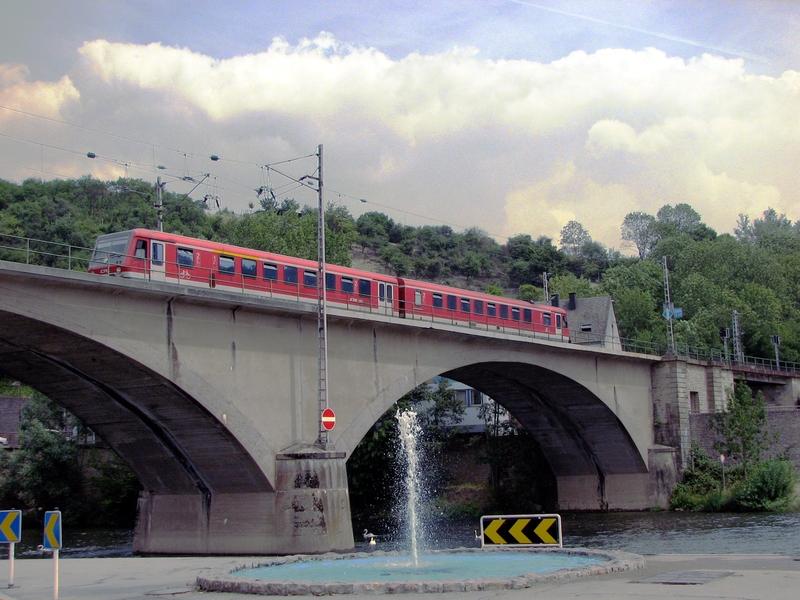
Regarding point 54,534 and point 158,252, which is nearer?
point 54,534

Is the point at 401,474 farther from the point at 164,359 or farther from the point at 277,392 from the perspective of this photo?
the point at 164,359

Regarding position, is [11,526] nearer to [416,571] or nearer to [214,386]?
[416,571]

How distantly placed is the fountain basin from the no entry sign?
8.12 meters

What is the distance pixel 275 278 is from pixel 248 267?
148 centimetres

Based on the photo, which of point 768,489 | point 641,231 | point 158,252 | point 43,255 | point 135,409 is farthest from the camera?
point 641,231

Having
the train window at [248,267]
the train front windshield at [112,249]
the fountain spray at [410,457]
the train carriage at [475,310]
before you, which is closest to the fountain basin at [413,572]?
the train front windshield at [112,249]

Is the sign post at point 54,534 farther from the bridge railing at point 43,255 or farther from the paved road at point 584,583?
the bridge railing at point 43,255

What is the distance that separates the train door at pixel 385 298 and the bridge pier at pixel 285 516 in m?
10.3

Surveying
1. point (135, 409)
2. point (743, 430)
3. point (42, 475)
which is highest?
point (135, 409)

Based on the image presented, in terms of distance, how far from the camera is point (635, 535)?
39.2 meters

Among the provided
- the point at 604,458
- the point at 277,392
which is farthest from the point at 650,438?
the point at 277,392

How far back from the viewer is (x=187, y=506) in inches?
1323

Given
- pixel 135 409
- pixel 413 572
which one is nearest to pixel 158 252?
pixel 135 409

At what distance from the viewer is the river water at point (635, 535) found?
108 ft
